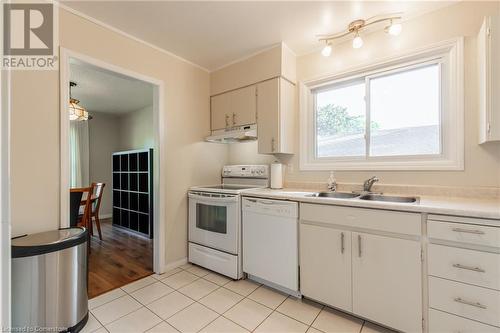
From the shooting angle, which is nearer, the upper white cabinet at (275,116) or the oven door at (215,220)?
the oven door at (215,220)

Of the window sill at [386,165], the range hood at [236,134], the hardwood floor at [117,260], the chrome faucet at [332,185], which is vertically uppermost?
the range hood at [236,134]

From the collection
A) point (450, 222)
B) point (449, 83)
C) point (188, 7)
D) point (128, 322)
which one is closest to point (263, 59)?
point (188, 7)

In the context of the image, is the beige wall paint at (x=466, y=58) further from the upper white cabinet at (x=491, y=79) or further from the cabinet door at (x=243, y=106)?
the cabinet door at (x=243, y=106)

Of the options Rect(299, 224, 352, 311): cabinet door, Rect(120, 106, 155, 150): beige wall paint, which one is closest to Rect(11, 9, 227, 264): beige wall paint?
Rect(299, 224, 352, 311): cabinet door

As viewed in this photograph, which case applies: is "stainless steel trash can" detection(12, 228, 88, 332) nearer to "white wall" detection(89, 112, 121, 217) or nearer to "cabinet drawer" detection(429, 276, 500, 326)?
"cabinet drawer" detection(429, 276, 500, 326)

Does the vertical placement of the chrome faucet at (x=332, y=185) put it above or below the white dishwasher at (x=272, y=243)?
above

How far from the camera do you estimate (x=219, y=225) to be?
245 cm

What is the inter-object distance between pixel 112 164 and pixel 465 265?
5.89 metres

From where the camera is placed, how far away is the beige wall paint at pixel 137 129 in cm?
482

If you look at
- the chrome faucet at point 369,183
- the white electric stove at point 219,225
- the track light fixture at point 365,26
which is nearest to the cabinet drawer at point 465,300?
the chrome faucet at point 369,183

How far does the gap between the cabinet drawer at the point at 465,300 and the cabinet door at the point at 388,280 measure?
0.08 metres

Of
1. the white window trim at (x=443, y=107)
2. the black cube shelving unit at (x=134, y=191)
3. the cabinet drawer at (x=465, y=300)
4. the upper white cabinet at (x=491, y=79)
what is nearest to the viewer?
the cabinet drawer at (x=465, y=300)

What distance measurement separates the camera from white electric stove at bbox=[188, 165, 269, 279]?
231 cm

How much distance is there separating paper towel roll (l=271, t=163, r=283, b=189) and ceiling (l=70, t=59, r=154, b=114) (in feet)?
5.89
